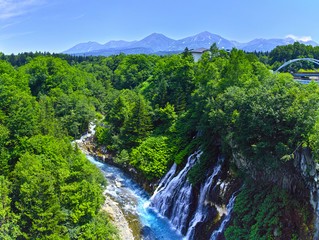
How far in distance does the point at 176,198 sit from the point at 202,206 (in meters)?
3.95

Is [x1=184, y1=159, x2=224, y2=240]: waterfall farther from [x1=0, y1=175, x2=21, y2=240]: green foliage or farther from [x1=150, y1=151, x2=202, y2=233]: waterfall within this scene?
[x1=0, y1=175, x2=21, y2=240]: green foliage

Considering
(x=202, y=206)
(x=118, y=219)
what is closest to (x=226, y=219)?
(x=202, y=206)

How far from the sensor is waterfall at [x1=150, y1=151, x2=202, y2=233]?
24594mm

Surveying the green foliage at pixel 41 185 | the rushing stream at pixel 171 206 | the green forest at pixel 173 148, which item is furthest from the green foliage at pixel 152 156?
the green foliage at pixel 41 185

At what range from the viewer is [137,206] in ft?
92.5

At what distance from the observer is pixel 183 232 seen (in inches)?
923

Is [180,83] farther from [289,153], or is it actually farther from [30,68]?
[30,68]

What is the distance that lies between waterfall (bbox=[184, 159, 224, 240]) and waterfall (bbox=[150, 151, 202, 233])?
1.22m

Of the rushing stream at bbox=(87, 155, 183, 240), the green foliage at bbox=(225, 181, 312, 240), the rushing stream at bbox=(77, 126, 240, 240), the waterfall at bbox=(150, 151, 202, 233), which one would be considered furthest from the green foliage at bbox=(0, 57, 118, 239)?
the green foliage at bbox=(225, 181, 312, 240)

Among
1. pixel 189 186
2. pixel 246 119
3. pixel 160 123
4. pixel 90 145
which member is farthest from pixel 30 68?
pixel 246 119

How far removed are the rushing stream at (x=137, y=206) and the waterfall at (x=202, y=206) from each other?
1583 mm

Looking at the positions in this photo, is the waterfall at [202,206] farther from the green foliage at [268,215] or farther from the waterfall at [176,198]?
the green foliage at [268,215]

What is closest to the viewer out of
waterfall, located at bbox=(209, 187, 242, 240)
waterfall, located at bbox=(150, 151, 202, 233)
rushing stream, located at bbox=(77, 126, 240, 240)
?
waterfall, located at bbox=(209, 187, 242, 240)

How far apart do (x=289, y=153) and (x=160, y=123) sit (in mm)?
26925
